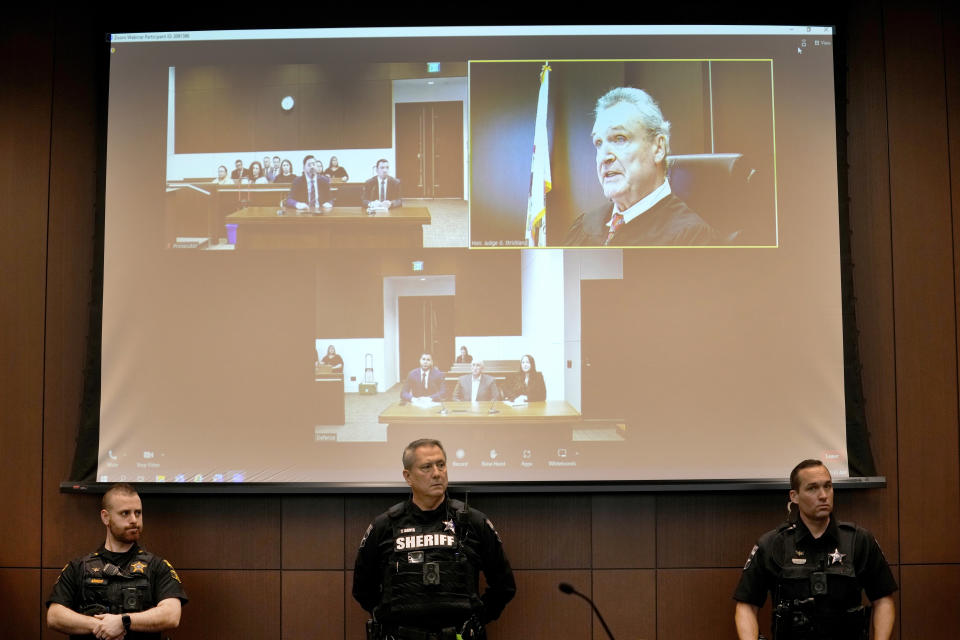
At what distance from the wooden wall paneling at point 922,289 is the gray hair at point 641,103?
124 centimetres

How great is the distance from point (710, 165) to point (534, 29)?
1140 mm

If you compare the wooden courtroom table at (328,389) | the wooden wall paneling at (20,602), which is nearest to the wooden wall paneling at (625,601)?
the wooden courtroom table at (328,389)

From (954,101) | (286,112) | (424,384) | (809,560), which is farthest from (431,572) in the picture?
(954,101)

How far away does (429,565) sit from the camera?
378cm

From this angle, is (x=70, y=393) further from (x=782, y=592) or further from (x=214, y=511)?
(x=782, y=592)

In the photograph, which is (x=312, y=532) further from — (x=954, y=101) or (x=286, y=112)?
(x=954, y=101)

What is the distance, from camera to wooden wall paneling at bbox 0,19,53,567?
4.54m

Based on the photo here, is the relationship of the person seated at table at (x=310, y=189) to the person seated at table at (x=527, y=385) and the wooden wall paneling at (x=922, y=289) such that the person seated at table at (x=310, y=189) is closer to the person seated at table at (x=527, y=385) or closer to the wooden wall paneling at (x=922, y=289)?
the person seated at table at (x=527, y=385)

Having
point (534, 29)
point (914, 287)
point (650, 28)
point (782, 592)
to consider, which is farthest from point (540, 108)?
point (782, 592)

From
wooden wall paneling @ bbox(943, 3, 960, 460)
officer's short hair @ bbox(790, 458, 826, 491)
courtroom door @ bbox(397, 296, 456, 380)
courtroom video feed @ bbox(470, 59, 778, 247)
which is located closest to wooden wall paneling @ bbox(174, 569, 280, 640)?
courtroom door @ bbox(397, 296, 456, 380)

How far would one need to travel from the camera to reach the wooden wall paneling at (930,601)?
4.47 metres

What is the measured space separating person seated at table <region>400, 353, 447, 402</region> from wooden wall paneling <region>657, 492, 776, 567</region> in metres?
1.22

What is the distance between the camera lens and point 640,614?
4422mm

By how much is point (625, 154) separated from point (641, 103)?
0.28 meters
